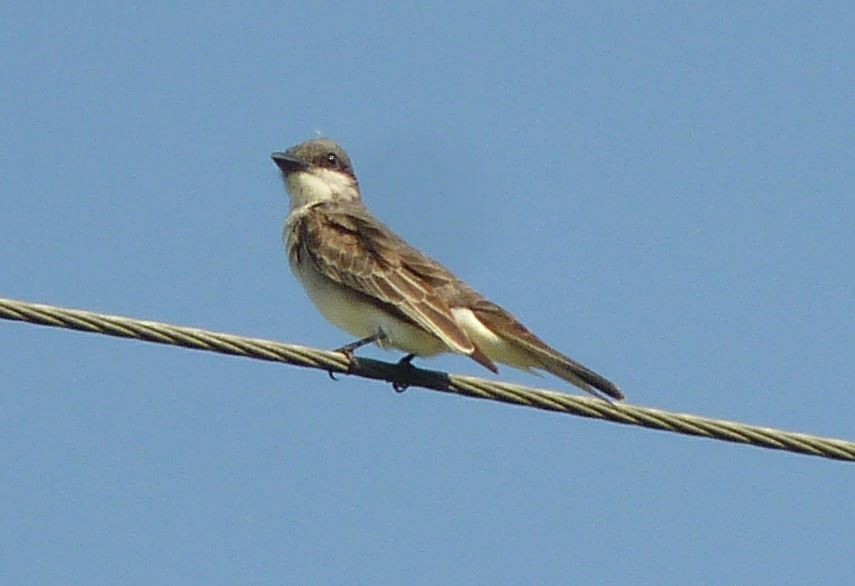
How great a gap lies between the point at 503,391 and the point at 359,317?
2556 mm

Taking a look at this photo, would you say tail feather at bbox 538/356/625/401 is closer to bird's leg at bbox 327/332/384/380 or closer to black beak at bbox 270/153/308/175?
bird's leg at bbox 327/332/384/380

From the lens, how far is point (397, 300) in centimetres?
927

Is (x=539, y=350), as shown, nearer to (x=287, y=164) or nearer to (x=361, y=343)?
(x=361, y=343)

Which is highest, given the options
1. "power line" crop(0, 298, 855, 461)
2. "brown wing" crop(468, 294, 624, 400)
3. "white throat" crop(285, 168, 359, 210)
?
"white throat" crop(285, 168, 359, 210)

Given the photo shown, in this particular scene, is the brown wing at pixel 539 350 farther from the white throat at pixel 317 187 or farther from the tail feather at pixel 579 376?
the white throat at pixel 317 187

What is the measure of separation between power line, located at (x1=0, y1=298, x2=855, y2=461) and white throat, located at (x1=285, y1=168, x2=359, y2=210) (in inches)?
157

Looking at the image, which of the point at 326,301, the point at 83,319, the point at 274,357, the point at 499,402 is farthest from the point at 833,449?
the point at 326,301

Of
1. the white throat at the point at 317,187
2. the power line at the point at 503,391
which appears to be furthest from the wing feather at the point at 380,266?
the power line at the point at 503,391

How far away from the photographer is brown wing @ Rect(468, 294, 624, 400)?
8429mm

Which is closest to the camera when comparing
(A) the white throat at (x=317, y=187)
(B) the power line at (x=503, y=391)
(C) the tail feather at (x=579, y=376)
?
(B) the power line at (x=503, y=391)

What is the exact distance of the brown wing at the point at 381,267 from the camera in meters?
9.03

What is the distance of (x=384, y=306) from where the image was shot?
9328 mm

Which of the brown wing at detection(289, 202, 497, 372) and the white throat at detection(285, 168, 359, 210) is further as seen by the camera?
the white throat at detection(285, 168, 359, 210)

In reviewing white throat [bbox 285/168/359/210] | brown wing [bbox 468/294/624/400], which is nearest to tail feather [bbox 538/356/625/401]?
brown wing [bbox 468/294/624/400]
